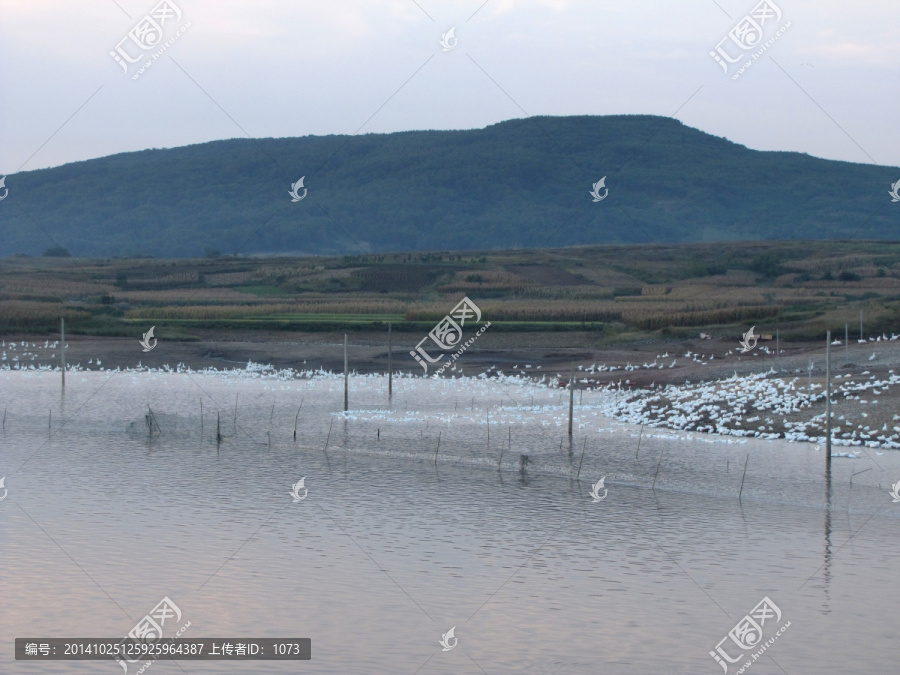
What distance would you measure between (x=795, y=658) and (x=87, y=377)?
42.7 metres

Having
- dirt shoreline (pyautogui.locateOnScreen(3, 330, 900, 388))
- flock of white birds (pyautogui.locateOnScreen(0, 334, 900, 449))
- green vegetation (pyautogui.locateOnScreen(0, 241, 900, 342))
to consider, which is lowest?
flock of white birds (pyautogui.locateOnScreen(0, 334, 900, 449))

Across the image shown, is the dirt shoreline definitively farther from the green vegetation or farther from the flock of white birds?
the green vegetation

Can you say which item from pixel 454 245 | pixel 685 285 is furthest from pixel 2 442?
pixel 454 245

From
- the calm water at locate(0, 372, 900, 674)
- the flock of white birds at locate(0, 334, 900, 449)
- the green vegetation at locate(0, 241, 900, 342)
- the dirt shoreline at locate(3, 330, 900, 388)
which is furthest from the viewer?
the green vegetation at locate(0, 241, 900, 342)

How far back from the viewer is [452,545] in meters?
19.8

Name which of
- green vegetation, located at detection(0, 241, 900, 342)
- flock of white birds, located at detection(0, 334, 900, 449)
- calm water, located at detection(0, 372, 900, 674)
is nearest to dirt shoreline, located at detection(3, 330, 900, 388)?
flock of white birds, located at detection(0, 334, 900, 449)

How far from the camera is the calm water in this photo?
48.8 feet

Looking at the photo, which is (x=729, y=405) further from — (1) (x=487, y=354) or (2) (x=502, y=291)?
(2) (x=502, y=291)

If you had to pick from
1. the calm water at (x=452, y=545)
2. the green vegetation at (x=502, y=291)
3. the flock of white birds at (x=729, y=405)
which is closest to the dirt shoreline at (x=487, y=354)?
the flock of white birds at (x=729, y=405)

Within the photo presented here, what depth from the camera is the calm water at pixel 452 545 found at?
14.9 m

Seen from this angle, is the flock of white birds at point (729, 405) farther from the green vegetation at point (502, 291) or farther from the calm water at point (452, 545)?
the green vegetation at point (502, 291)

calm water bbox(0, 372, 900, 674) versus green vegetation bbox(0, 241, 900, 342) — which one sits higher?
green vegetation bbox(0, 241, 900, 342)

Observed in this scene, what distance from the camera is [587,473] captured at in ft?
88.0

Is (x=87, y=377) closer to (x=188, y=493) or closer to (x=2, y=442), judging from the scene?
(x=2, y=442)
